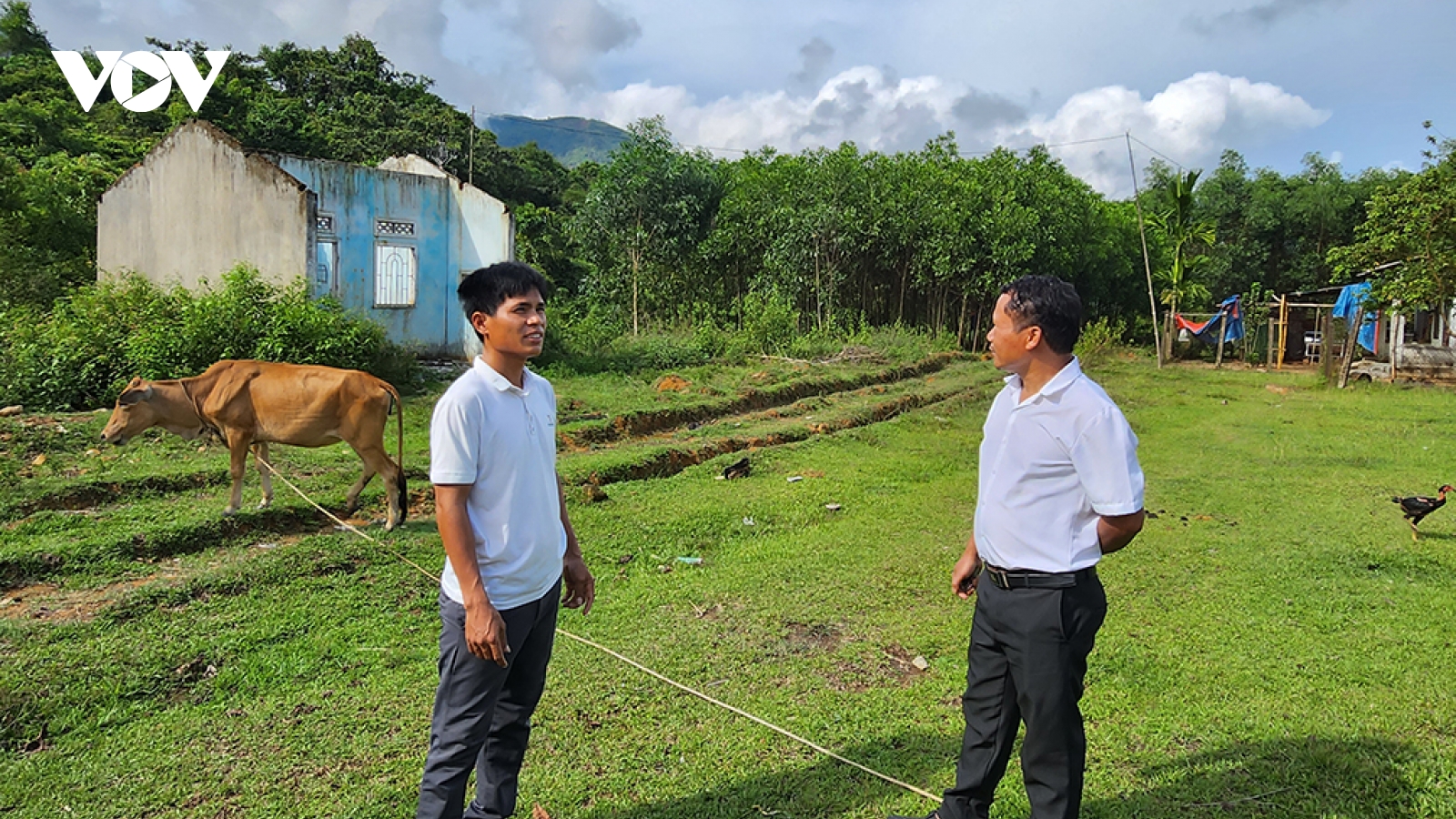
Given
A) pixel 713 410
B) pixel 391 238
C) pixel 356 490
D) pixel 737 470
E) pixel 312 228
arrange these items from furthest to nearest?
1. pixel 391 238
2. pixel 312 228
3. pixel 713 410
4. pixel 737 470
5. pixel 356 490

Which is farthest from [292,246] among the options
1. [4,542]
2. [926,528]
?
[926,528]

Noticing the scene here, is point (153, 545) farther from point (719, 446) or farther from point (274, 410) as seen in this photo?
point (719, 446)

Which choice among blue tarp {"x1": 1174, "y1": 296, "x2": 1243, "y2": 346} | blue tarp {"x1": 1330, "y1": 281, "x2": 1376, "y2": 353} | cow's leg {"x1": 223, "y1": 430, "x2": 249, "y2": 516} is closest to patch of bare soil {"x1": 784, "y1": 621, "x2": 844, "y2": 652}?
cow's leg {"x1": 223, "y1": 430, "x2": 249, "y2": 516}

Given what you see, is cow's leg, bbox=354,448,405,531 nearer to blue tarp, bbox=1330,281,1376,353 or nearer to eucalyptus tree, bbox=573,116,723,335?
eucalyptus tree, bbox=573,116,723,335

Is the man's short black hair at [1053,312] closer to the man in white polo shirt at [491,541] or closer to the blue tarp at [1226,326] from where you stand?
the man in white polo shirt at [491,541]

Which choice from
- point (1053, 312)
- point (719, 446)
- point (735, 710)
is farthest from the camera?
point (719, 446)

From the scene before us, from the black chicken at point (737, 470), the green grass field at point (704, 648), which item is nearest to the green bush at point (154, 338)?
the green grass field at point (704, 648)

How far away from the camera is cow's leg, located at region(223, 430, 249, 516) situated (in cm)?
635

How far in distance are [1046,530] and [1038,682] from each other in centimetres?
43

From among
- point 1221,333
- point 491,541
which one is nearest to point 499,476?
point 491,541

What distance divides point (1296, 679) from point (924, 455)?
5973mm

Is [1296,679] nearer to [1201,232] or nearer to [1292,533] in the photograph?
[1292,533]

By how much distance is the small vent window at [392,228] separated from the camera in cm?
1595

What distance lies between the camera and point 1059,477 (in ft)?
Answer: 8.11
